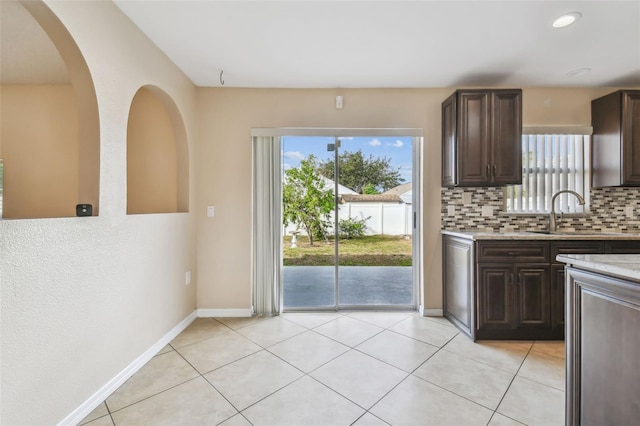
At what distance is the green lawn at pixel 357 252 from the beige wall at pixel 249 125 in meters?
0.70

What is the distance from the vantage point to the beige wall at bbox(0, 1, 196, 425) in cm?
122

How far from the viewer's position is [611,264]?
108 cm

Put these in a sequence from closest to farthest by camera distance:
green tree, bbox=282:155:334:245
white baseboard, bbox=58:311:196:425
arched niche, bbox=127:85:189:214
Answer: white baseboard, bbox=58:311:196:425, arched niche, bbox=127:85:189:214, green tree, bbox=282:155:334:245

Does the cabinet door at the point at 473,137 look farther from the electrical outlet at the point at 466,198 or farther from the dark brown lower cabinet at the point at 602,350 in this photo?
the dark brown lower cabinet at the point at 602,350

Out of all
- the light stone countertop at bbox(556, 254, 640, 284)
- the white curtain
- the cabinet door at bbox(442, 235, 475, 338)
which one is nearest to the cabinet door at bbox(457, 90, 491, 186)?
the cabinet door at bbox(442, 235, 475, 338)

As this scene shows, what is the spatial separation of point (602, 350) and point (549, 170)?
8.23ft

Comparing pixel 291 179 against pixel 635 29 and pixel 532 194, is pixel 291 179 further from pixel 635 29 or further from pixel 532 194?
pixel 635 29

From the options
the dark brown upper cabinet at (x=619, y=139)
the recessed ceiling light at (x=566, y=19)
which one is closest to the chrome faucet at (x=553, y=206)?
the dark brown upper cabinet at (x=619, y=139)

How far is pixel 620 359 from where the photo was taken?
1.04 meters

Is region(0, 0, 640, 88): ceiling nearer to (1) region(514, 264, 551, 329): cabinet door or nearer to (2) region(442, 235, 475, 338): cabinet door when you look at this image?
(2) region(442, 235, 475, 338): cabinet door

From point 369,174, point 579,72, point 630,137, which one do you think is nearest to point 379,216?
point 369,174

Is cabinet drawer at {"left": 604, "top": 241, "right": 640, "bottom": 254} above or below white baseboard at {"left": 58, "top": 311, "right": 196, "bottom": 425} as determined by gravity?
above

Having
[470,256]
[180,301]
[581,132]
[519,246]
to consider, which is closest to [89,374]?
[180,301]

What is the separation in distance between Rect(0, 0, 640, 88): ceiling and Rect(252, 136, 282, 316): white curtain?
2.40ft
